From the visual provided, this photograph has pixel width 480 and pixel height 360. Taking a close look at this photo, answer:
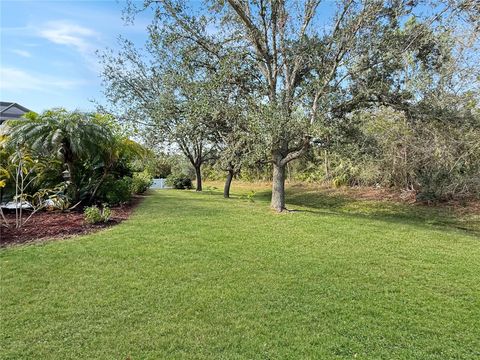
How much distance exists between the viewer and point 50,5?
6188mm

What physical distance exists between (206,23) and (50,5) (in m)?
4.10

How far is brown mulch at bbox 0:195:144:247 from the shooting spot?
225 inches

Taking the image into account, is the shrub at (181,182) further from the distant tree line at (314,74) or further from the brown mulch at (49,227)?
the brown mulch at (49,227)

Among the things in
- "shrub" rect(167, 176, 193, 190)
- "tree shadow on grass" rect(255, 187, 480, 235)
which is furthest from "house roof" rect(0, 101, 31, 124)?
"tree shadow on grass" rect(255, 187, 480, 235)

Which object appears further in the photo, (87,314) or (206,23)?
(206,23)

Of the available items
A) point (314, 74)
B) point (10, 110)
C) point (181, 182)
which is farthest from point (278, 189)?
point (10, 110)

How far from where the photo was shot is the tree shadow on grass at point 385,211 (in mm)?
9484

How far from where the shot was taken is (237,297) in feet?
11.5

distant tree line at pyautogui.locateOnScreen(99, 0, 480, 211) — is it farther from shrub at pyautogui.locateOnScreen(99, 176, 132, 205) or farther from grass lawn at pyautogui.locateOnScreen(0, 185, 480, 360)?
grass lawn at pyautogui.locateOnScreen(0, 185, 480, 360)

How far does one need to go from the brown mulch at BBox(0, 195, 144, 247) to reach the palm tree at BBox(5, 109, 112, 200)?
141cm

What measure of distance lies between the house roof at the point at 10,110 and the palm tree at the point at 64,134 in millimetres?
11664

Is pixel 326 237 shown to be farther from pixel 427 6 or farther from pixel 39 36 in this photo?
pixel 39 36

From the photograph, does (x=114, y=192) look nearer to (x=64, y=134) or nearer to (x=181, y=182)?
(x=64, y=134)

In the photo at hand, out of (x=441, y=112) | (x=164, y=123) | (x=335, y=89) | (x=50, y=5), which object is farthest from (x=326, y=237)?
(x=50, y=5)
